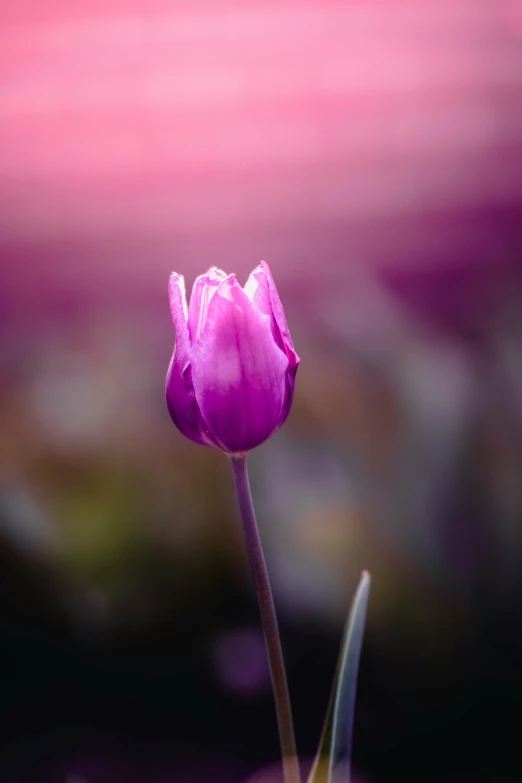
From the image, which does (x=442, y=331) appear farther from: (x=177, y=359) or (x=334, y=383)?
(x=177, y=359)

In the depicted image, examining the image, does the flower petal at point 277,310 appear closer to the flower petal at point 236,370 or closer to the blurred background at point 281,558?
the flower petal at point 236,370

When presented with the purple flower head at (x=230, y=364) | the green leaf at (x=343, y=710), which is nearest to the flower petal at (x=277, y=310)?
the purple flower head at (x=230, y=364)

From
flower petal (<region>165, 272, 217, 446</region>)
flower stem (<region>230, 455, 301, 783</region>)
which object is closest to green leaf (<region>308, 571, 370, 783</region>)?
flower stem (<region>230, 455, 301, 783</region>)

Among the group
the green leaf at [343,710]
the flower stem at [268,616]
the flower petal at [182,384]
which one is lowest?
the green leaf at [343,710]

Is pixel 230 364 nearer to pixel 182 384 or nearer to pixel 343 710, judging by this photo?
pixel 182 384

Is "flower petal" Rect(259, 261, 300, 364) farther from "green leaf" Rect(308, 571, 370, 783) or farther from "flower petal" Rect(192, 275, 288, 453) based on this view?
"green leaf" Rect(308, 571, 370, 783)

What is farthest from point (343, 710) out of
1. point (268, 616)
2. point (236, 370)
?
point (236, 370)

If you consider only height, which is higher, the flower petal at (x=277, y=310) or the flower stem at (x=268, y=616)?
the flower petal at (x=277, y=310)

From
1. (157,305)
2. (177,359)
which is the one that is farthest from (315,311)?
(177,359)
